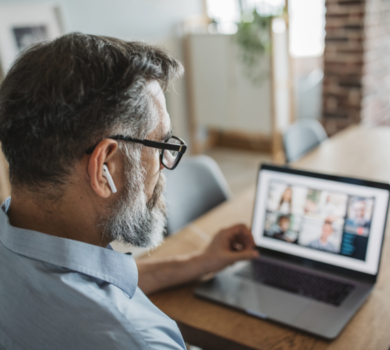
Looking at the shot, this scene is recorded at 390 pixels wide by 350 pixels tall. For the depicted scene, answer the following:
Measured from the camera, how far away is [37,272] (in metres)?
0.66

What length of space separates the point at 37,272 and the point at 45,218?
11cm

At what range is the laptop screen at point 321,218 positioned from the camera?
43.1 inches

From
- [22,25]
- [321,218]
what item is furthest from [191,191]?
[22,25]

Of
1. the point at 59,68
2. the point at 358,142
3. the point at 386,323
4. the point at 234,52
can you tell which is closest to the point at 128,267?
the point at 59,68

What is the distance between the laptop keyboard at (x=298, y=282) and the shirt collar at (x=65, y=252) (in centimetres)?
53

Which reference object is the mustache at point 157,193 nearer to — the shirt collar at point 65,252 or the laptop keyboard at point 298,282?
the shirt collar at point 65,252

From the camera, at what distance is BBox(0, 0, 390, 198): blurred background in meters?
3.30

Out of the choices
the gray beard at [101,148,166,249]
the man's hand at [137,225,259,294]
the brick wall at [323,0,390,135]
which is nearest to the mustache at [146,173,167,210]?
the gray beard at [101,148,166,249]

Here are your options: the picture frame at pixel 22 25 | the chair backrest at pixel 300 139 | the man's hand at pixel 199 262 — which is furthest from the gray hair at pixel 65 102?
the picture frame at pixel 22 25

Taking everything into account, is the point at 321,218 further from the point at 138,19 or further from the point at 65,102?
the point at 138,19

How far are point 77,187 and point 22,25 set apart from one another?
2.56 metres

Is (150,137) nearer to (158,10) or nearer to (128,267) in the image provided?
(128,267)

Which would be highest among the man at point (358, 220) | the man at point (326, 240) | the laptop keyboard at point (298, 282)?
the man at point (358, 220)

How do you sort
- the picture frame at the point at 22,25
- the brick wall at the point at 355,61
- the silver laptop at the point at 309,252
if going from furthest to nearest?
1. the brick wall at the point at 355,61
2. the picture frame at the point at 22,25
3. the silver laptop at the point at 309,252
